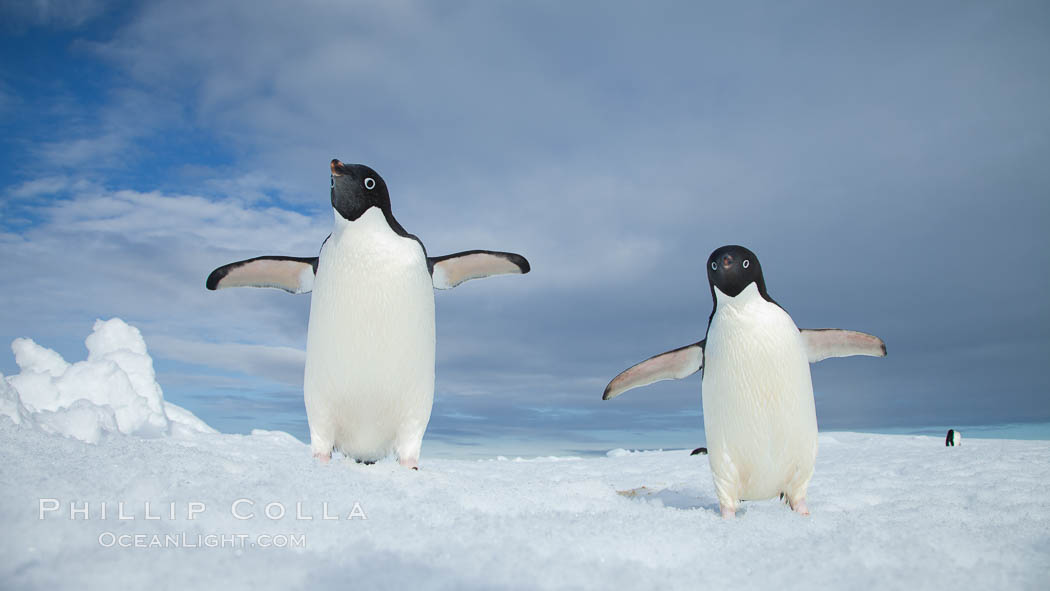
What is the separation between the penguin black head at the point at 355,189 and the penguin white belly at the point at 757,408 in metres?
2.41

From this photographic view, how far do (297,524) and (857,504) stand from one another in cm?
376

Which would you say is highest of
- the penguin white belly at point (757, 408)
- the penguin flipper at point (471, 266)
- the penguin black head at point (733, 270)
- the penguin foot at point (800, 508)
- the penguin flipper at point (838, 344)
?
the penguin flipper at point (471, 266)

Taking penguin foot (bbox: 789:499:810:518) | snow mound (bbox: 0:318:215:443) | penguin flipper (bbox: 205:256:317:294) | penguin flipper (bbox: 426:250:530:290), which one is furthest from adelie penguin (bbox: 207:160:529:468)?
snow mound (bbox: 0:318:215:443)

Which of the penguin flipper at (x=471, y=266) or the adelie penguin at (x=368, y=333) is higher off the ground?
the penguin flipper at (x=471, y=266)

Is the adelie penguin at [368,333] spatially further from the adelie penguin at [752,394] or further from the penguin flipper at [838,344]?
the penguin flipper at [838,344]

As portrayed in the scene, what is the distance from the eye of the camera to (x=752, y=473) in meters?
3.86

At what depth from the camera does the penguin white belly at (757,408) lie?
3.81m

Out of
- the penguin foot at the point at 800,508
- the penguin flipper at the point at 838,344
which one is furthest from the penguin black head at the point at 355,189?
the penguin foot at the point at 800,508

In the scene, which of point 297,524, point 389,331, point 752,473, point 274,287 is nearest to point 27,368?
point 274,287

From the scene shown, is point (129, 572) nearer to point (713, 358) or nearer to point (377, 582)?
point (377, 582)

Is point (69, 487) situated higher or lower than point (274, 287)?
lower

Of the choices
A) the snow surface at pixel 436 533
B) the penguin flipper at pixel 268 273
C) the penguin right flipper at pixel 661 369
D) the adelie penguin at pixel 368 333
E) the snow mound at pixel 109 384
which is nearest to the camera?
the snow surface at pixel 436 533

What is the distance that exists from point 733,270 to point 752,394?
2.48 feet

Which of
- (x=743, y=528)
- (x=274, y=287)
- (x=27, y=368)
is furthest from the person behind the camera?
(x=27, y=368)
